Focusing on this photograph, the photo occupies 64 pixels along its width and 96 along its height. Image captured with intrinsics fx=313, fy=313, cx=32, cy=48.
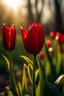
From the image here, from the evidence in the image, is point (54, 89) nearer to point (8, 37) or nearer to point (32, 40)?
point (32, 40)

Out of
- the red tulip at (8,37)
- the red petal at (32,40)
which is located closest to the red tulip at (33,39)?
the red petal at (32,40)

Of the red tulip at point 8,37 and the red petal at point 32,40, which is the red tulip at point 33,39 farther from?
the red tulip at point 8,37

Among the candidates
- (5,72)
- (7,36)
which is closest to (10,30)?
(7,36)

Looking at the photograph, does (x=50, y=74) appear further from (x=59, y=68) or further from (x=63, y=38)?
(x=63, y=38)

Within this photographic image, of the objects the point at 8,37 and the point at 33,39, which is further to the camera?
the point at 8,37

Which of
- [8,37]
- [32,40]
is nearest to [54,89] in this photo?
[32,40]

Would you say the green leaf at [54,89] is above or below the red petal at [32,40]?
below

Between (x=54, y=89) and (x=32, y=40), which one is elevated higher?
(x=32, y=40)

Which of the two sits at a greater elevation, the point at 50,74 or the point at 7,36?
the point at 7,36

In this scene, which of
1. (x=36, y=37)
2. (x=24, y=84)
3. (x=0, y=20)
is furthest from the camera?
(x=0, y=20)

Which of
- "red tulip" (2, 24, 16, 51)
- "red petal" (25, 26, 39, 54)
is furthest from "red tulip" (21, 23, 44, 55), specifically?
"red tulip" (2, 24, 16, 51)

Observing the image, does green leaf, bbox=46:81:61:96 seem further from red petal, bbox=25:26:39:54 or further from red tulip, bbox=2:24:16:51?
red tulip, bbox=2:24:16:51
